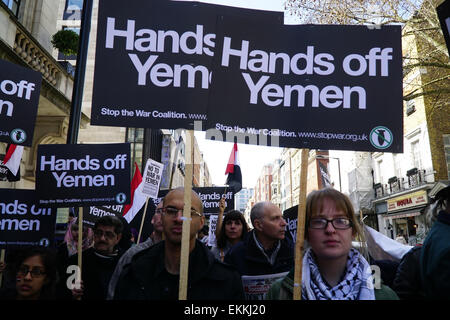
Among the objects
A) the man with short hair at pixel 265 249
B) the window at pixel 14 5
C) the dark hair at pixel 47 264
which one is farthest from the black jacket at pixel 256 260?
the window at pixel 14 5

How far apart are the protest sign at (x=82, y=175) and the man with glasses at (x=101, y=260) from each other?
28cm

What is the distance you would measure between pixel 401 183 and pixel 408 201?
157 centimetres

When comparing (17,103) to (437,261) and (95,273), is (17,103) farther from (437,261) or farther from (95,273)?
(437,261)

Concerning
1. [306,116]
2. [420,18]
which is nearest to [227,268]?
[306,116]

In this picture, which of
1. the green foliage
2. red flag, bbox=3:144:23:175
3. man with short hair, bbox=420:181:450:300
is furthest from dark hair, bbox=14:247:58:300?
the green foliage

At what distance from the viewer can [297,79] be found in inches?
110

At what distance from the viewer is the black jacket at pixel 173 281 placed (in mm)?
2203

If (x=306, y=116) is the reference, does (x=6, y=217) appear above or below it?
below

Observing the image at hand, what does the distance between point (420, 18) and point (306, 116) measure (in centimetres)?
1149

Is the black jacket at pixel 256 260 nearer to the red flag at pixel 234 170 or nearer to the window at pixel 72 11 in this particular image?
the red flag at pixel 234 170

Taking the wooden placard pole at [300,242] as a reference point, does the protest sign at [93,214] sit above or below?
above

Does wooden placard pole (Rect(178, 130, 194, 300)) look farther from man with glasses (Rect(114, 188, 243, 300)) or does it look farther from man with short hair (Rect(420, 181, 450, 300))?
man with short hair (Rect(420, 181, 450, 300))

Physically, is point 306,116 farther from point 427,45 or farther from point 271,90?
point 427,45

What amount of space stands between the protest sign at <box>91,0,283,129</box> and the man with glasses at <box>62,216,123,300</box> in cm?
169
